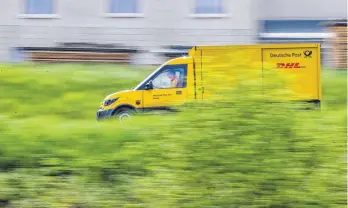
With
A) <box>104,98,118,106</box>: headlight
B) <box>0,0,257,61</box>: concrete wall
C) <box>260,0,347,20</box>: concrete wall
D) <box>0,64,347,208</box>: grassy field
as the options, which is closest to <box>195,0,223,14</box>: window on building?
<box>0,0,257,61</box>: concrete wall

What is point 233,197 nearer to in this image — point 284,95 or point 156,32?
point 284,95

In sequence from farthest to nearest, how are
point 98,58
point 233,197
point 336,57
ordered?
point 98,58, point 336,57, point 233,197

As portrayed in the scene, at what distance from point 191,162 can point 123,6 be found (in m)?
15.3

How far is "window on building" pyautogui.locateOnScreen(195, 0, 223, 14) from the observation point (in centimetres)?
2111

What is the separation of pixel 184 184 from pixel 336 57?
11.5 metres

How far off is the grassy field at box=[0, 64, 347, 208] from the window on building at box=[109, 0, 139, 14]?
1234 cm

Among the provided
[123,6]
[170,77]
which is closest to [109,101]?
[170,77]

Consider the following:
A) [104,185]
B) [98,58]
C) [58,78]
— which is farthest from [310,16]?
[104,185]

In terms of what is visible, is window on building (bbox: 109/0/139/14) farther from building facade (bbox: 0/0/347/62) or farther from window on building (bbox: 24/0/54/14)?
window on building (bbox: 24/0/54/14)

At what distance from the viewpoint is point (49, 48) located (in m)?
19.0

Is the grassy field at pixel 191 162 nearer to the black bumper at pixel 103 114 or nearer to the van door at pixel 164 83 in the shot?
the van door at pixel 164 83

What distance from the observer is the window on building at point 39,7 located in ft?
69.6

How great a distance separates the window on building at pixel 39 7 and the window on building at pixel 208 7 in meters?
4.04

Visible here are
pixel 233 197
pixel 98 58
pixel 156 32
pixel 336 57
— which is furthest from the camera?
pixel 156 32
